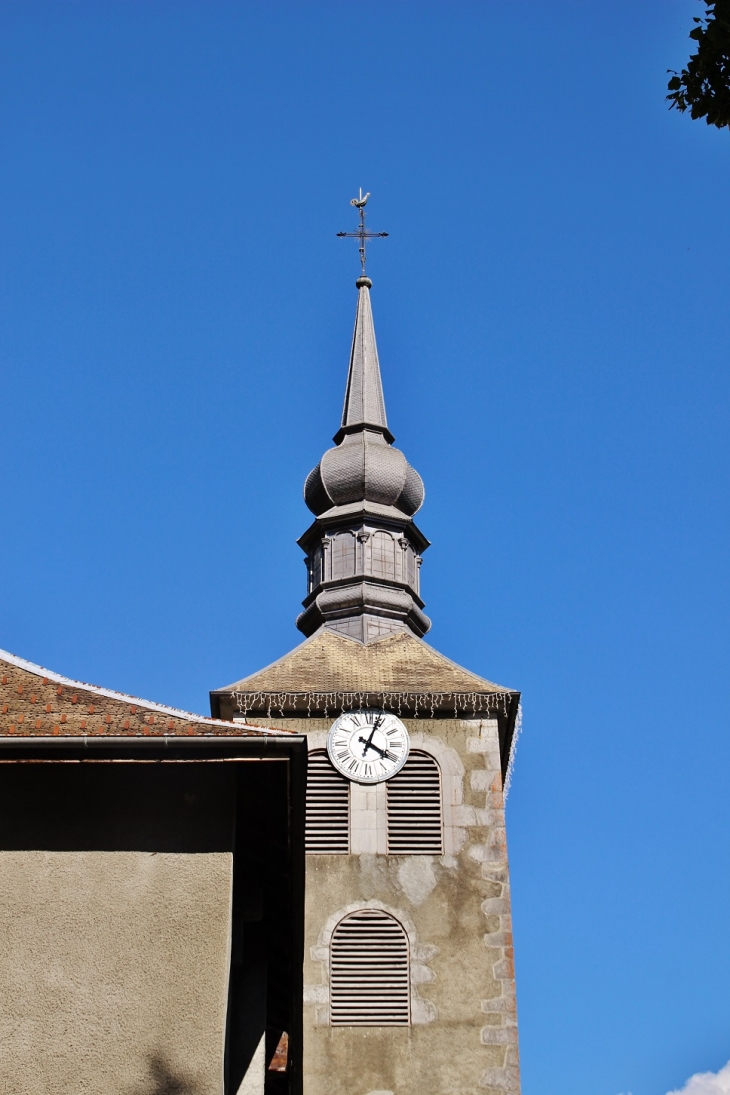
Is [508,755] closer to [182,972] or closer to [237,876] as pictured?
[237,876]

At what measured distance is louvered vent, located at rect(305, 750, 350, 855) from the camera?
86.8 ft

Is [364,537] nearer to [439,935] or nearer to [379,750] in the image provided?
[379,750]

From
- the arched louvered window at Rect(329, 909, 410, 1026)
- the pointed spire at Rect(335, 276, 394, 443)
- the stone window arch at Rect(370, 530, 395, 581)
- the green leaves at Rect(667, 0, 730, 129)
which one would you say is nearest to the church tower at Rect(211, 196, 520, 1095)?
the arched louvered window at Rect(329, 909, 410, 1026)

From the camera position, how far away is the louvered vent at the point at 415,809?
1046 inches

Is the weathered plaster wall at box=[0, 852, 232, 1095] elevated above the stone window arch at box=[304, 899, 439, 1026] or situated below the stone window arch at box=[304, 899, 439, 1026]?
below

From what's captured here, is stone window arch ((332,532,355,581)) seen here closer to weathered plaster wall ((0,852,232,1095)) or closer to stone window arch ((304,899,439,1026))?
stone window arch ((304,899,439,1026))

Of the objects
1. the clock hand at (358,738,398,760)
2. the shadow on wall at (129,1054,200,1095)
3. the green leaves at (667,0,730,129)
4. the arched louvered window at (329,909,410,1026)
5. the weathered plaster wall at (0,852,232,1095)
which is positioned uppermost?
the clock hand at (358,738,398,760)

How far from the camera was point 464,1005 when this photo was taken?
2506 cm

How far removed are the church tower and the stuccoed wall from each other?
0.9 inches

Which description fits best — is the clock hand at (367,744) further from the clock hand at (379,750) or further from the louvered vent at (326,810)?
the louvered vent at (326,810)

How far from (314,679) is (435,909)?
16.5ft

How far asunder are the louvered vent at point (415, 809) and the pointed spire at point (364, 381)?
11.1 m

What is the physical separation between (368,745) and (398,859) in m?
2.09

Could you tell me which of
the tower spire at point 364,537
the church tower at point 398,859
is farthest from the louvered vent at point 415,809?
the tower spire at point 364,537
